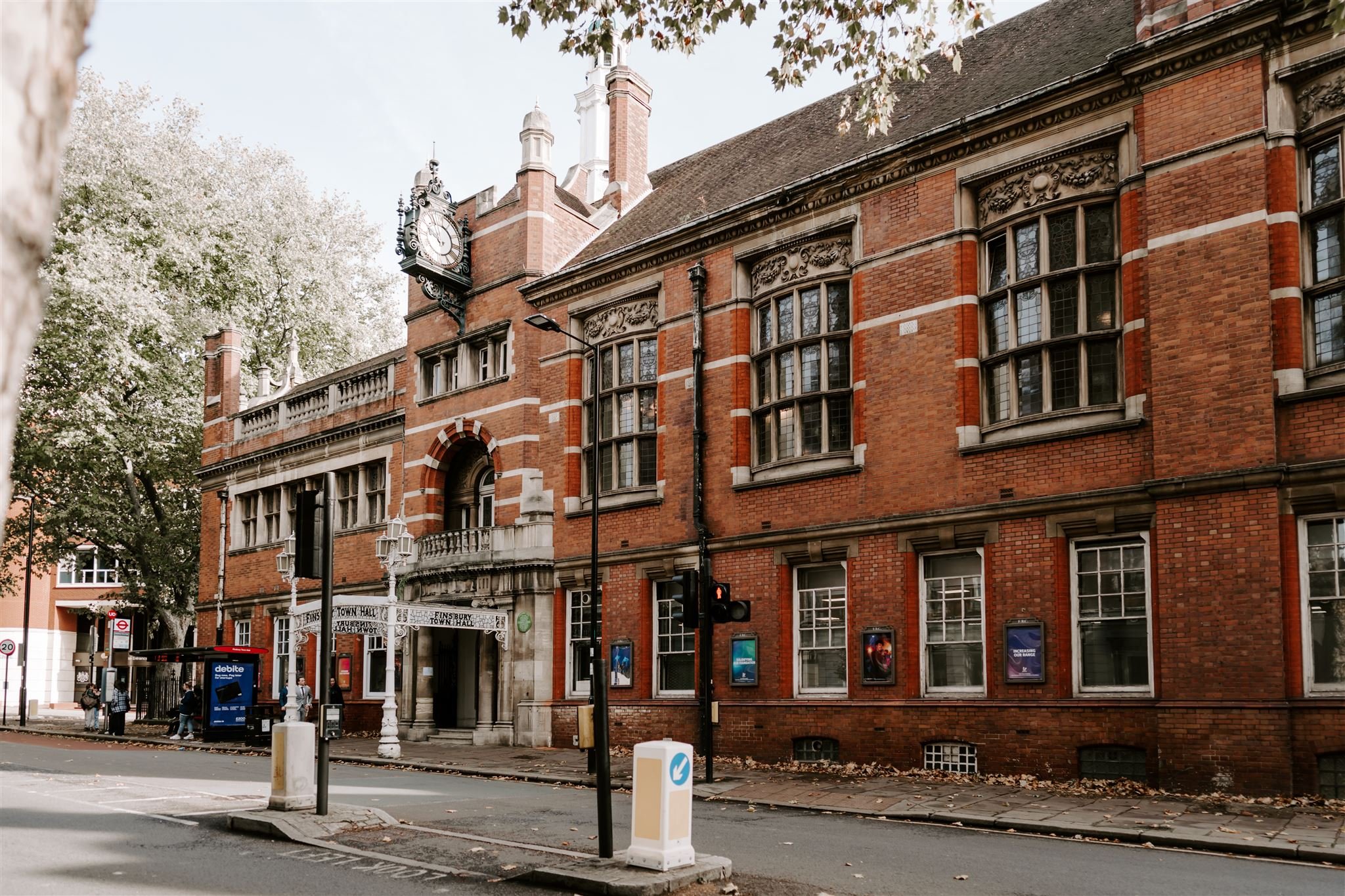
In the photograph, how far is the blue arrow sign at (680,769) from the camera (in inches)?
351

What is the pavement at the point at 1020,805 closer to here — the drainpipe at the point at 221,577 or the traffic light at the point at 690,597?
the traffic light at the point at 690,597

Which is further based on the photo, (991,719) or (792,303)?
(792,303)

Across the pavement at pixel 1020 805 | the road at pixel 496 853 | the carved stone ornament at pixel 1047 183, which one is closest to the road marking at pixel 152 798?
the road at pixel 496 853

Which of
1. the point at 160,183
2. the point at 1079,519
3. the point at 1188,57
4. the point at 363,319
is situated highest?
the point at 160,183

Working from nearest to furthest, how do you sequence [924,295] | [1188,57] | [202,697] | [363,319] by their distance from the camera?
[1188,57] → [924,295] → [202,697] → [363,319]

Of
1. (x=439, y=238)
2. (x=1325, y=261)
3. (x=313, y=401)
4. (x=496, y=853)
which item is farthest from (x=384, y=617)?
(x=1325, y=261)

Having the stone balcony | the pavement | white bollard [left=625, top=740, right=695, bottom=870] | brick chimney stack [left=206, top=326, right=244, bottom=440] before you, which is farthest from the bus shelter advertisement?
white bollard [left=625, top=740, right=695, bottom=870]

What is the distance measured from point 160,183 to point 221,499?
33.1 feet

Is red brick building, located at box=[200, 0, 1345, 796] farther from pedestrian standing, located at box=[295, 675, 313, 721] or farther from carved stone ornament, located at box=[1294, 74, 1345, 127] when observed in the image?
pedestrian standing, located at box=[295, 675, 313, 721]

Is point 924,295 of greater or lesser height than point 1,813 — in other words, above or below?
→ above

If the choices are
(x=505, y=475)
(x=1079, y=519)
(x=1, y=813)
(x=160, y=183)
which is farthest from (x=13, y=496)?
(x=1079, y=519)

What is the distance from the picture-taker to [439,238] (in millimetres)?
27297

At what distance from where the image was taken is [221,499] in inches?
1436

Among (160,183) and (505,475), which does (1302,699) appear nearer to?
(505,475)
